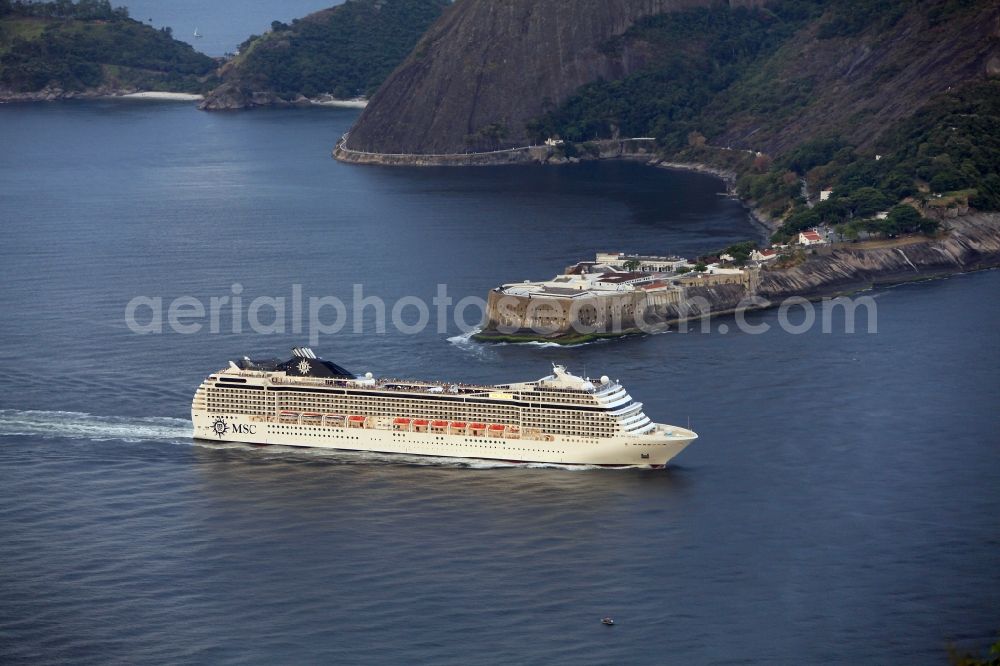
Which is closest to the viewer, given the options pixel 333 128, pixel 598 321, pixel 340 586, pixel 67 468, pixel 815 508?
pixel 340 586

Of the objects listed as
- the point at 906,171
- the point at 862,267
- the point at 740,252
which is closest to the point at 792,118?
the point at 906,171

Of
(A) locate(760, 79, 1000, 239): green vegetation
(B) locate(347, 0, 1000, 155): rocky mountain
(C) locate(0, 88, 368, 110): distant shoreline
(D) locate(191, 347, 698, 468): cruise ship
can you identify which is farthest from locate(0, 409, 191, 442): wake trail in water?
(C) locate(0, 88, 368, 110): distant shoreline

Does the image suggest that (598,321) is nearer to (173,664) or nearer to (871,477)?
(871,477)

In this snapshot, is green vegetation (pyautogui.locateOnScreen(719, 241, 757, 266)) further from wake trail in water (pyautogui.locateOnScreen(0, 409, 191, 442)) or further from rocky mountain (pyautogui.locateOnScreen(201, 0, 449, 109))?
rocky mountain (pyautogui.locateOnScreen(201, 0, 449, 109))

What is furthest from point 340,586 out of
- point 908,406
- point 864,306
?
point 864,306

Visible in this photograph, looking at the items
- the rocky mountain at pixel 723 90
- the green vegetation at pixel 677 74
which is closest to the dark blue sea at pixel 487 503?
the rocky mountain at pixel 723 90

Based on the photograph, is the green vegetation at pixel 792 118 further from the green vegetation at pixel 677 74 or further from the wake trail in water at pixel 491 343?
the wake trail in water at pixel 491 343
